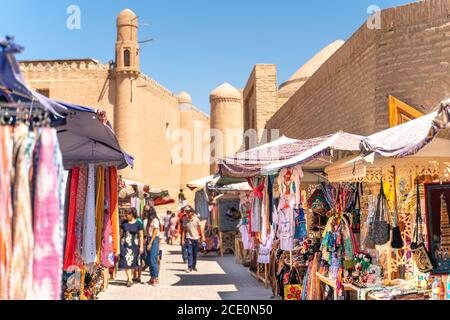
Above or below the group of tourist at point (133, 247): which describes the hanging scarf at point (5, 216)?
above

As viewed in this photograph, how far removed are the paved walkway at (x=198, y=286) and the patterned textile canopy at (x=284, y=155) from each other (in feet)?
6.33

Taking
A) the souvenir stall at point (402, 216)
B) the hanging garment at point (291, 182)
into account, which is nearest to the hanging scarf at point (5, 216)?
the souvenir stall at point (402, 216)

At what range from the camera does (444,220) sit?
182 inches

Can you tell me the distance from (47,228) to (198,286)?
7.34m

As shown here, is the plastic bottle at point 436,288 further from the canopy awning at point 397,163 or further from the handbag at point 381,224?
the canopy awning at point 397,163

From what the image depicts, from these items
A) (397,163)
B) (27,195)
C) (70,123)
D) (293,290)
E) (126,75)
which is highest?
(126,75)

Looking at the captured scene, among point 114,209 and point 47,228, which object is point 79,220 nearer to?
point 114,209

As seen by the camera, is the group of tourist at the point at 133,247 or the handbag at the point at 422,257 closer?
the handbag at the point at 422,257

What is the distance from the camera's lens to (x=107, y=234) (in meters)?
6.37

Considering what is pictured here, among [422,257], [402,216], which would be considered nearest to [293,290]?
[402,216]

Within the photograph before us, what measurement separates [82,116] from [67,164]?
1.37 m

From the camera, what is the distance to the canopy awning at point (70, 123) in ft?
9.02
